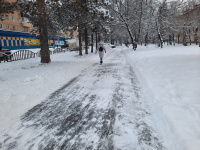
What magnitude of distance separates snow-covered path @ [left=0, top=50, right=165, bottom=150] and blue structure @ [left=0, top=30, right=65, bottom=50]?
34588 mm

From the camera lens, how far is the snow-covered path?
2.62 m

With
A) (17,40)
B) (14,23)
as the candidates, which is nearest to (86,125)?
(17,40)

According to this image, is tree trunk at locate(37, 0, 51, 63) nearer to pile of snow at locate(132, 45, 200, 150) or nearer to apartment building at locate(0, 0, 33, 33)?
pile of snow at locate(132, 45, 200, 150)

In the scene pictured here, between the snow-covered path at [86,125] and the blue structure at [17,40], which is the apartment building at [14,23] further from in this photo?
the snow-covered path at [86,125]

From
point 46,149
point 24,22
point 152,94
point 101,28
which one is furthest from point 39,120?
point 24,22

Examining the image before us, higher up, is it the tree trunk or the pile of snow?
the tree trunk

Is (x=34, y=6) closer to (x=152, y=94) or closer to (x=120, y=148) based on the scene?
(x=152, y=94)

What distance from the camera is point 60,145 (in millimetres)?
2605

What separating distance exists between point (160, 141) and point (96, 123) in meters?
1.36

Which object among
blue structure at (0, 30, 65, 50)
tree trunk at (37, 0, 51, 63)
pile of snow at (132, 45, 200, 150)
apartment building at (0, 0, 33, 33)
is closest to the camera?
pile of snow at (132, 45, 200, 150)

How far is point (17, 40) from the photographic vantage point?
1426 inches

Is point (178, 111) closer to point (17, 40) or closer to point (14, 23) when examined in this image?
point (17, 40)

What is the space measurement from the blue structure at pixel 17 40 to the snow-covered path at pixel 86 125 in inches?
1362

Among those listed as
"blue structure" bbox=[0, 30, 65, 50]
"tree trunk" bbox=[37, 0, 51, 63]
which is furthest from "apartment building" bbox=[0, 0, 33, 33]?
"tree trunk" bbox=[37, 0, 51, 63]
